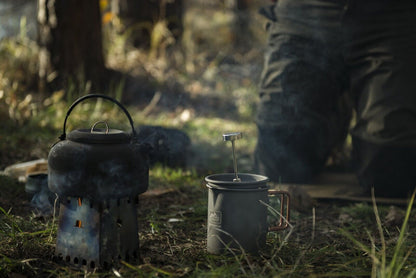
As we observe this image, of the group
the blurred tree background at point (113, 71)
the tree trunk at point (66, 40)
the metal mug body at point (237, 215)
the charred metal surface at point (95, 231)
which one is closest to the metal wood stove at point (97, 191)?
the charred metal surface at point (95, 231)

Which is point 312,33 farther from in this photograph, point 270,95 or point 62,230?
point 62,230

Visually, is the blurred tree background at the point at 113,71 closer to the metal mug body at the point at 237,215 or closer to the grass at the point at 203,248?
the grass at the point at 203,248

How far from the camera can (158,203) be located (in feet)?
10.0

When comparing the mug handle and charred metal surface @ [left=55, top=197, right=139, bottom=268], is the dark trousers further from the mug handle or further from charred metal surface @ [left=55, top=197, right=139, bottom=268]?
charred metal surface @ [left=55, top=197, right=139, bottom=268]

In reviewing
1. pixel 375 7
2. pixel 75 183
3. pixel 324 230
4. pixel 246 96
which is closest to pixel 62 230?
pixel 75 183

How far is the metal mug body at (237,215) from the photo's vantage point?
2.04m

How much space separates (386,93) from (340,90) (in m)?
0.49

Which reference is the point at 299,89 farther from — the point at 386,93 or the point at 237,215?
the point at 237,215

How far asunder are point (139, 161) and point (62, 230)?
14.9 inches

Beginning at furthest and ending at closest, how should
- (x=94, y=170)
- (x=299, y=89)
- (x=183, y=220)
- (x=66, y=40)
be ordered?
(x=66, y=40)
(x=299, y=89)
(x=183, y=220)
(x=94, y=170)

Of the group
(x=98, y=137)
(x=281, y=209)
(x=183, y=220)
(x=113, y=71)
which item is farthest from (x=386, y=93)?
(x=113, y=71)

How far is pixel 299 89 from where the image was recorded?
3.51 metres

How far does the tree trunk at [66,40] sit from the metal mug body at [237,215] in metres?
3.42

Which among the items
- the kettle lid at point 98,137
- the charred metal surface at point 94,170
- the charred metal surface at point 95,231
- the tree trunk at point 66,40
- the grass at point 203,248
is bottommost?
the grass at point 203,248
